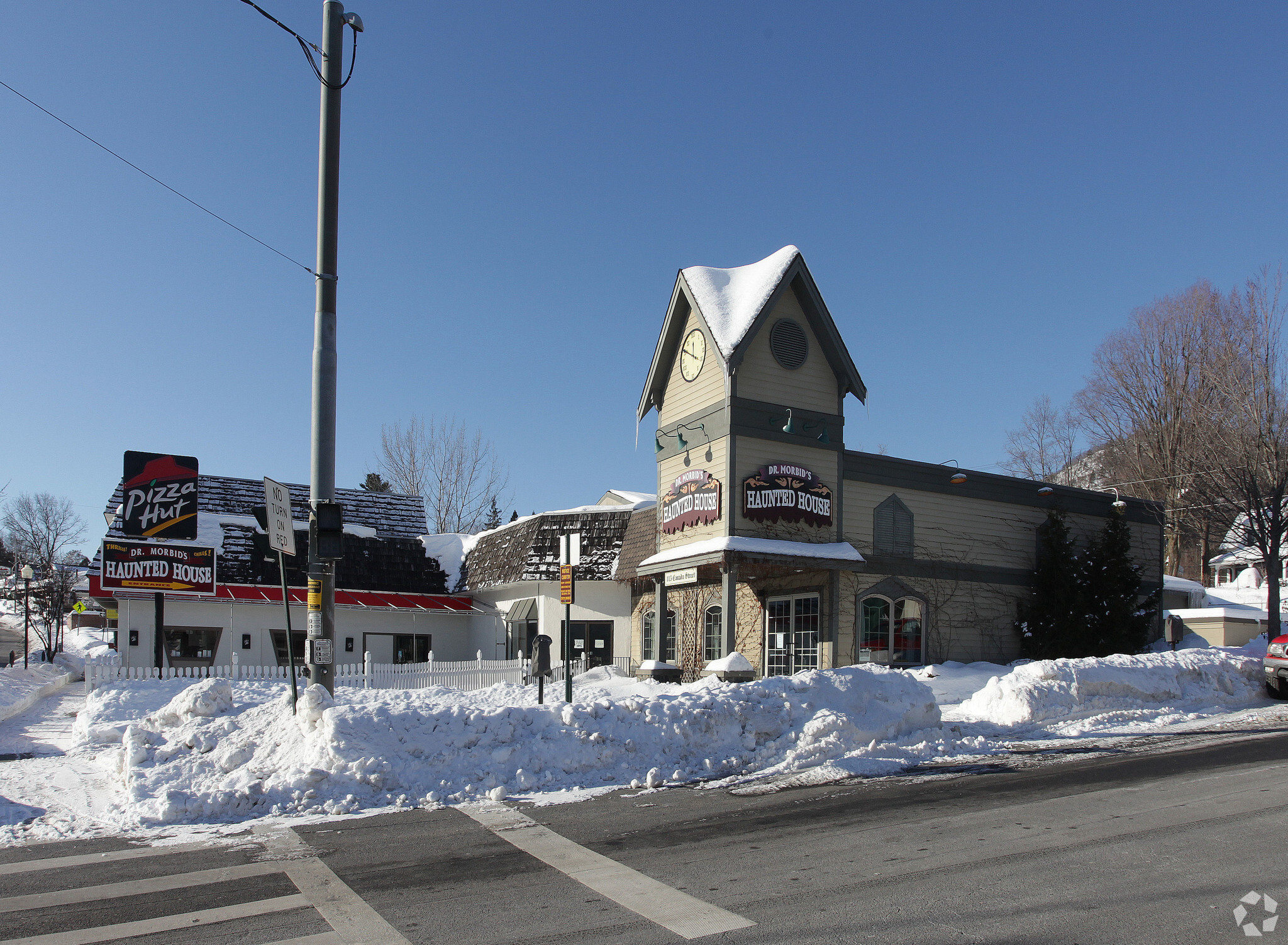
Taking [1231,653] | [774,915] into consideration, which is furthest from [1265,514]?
[774,915]

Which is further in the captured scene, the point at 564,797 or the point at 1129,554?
the point at 1129,554

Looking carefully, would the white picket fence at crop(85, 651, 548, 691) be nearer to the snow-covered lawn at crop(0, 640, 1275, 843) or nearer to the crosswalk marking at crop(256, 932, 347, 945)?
the snow-covered lawn at crop(0, 640, 1275, 843)

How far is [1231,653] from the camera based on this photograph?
20375 mm

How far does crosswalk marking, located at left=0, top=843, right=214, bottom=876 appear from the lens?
6984mm

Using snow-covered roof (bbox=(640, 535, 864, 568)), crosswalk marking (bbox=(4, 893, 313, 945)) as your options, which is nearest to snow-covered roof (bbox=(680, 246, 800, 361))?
snow-covered roof (bbox=(640, 535, 864, 568))

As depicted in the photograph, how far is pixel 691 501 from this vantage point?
2198 centimetres

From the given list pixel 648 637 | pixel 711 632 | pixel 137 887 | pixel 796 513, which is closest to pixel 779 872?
pixel 137 887

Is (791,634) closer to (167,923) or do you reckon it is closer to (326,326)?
(326,326)

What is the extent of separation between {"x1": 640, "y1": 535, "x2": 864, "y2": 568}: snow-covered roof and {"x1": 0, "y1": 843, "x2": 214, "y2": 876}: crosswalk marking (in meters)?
13.5

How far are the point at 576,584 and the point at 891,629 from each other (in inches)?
374

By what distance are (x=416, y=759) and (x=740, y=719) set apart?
4175mm

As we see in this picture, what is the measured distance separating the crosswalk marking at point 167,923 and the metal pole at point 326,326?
17.9 ft

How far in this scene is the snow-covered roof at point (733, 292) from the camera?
842 inches

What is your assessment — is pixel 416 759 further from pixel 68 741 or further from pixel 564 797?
pixel 68 741
